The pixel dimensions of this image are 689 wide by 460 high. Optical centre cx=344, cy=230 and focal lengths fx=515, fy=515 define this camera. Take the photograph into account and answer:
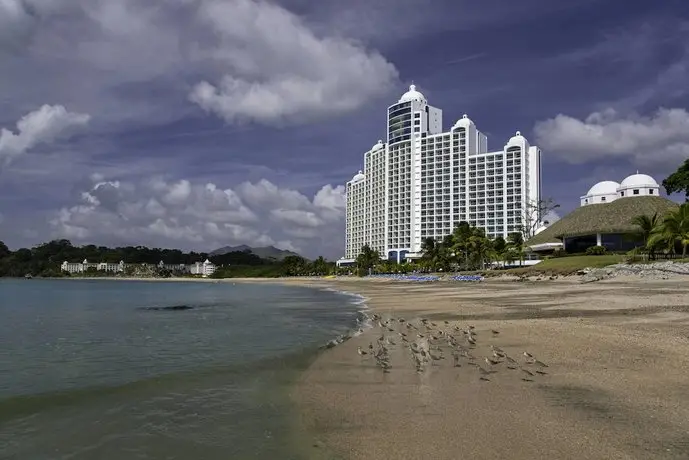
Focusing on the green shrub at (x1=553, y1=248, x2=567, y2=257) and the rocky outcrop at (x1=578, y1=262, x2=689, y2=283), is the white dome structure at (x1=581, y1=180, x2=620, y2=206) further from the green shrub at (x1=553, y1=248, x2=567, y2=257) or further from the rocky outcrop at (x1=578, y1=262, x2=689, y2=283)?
the rocky outcrop at (x1=578, y1=262, x2=689, y2=283)

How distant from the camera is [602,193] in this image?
9775 cm

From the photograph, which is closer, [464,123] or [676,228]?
[676,228]

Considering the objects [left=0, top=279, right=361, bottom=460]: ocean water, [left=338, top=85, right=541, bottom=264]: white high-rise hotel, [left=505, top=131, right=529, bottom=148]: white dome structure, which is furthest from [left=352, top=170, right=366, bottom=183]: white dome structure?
[left=0, top=279, right=361, bottom=460]: ocean water

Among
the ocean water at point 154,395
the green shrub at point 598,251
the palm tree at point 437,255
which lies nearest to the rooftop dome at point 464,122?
the palm tree at point 437,255

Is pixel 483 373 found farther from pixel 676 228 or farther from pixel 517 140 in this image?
pixel 517 140

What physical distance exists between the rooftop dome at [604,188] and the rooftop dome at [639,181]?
614 centimetres

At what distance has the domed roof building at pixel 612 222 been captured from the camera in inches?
2857

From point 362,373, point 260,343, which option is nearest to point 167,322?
point 260,343

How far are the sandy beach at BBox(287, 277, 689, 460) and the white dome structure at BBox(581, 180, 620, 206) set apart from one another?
91.1 metres

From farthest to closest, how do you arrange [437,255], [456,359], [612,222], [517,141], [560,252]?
[517,141] < [437,255] < [560,252] < [612,222] < [456,359]

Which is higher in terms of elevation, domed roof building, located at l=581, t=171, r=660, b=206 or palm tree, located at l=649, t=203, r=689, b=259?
domed roof building, located at l=581, t=171, r=660, b=206

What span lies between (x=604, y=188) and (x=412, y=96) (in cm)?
7542

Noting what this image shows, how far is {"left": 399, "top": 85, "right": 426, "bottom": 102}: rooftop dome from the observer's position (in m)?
159

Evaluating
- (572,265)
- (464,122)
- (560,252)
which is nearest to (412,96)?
(464,122)
